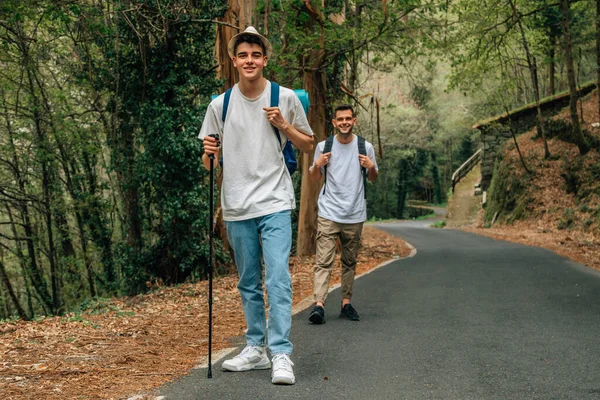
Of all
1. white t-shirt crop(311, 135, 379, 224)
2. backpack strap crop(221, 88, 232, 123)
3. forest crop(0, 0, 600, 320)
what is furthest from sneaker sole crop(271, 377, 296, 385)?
forest crop(0, 0, 600, 320)

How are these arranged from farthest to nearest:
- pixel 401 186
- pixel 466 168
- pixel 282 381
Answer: pixel 401 186
pixel 466 168
pixel 282 381

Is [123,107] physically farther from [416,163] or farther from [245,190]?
[416,163]

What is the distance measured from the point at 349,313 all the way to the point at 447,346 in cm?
161

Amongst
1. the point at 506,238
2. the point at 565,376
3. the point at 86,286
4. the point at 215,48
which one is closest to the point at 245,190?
the point at 565,376

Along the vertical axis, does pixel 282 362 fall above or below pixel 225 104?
below

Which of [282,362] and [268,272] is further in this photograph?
[268,272]

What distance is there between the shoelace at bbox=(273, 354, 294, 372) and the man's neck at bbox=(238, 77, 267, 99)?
184 cm

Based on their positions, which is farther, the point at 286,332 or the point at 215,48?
the point at 215,48

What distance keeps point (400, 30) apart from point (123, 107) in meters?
6.07

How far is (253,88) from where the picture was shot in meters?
4.64

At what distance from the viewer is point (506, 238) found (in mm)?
21141

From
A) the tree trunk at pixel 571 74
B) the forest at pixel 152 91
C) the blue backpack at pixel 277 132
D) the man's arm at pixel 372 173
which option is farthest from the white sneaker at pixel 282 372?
the tree trunk at pixel 571 74

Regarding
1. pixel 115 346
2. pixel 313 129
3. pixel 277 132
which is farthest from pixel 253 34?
pixel 313 129

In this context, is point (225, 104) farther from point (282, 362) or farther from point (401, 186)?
point (401, 186)
